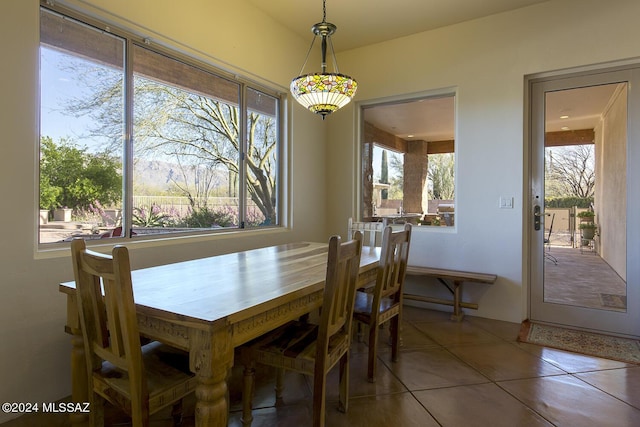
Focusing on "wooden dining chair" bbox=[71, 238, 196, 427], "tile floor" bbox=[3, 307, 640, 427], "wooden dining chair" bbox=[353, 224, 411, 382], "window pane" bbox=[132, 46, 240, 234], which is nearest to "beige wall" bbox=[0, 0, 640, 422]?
"window pane" bbox=[132, 46, 240, 234]

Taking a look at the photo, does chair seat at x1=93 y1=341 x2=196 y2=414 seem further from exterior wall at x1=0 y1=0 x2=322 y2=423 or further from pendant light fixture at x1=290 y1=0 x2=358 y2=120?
pendant light fixture at x1=290 y1=0 x2=358 y2=120

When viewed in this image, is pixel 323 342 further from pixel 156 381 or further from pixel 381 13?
pixel 381 13

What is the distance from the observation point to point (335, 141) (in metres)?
4.53

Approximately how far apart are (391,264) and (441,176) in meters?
1.99

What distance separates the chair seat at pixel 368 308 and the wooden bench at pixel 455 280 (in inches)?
43.9

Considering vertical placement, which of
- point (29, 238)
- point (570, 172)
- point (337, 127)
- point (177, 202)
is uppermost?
point (337, 127)

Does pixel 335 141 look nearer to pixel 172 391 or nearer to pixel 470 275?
pixel 470 275

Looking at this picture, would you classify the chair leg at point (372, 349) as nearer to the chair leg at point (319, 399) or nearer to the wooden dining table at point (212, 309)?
the wooden dining table at point (212, 309)

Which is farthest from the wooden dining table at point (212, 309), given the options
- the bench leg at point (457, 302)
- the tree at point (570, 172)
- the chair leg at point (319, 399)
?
the tree at point (570, 172)

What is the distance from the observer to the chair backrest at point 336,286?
5.23ft

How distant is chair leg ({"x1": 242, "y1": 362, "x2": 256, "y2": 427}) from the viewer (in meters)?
1.82

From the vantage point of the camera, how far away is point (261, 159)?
3.82m

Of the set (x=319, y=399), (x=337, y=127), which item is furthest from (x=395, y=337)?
(x=337, y=127)

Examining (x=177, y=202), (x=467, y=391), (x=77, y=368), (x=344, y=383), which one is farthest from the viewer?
(x=177, y=202)
